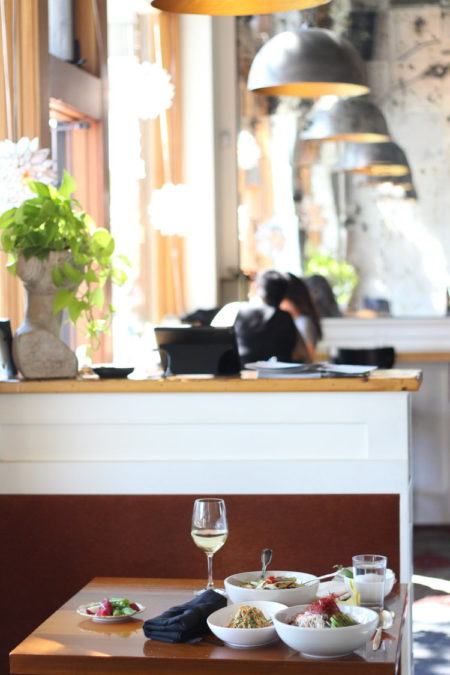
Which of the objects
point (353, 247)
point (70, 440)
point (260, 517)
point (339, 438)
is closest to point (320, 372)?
point (339, 438)

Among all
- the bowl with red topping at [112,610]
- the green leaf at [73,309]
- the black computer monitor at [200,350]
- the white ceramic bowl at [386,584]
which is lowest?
the bowl with red topping at [112,610]

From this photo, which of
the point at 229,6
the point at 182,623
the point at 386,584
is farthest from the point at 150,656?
the point at 229,6

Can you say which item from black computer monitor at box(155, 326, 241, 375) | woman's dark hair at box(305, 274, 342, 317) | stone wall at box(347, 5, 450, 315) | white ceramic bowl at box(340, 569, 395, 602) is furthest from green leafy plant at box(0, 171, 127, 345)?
stone wall at box(347, 5, 450, 315)

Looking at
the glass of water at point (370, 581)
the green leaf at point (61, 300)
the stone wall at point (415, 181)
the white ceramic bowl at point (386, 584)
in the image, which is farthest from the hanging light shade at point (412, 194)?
the glass of water at point (370, 581)

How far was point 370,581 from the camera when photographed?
8.05ft

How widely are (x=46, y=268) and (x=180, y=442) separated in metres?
0.66

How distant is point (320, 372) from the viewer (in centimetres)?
366

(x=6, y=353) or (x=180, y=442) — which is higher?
(x=6, y=353)

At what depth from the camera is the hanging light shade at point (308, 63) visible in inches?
207

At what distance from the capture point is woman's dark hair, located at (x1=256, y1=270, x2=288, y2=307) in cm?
611

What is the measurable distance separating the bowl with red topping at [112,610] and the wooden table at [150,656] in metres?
0.01

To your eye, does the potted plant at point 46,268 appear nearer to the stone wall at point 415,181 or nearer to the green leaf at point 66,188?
the green leaf at point 66,188

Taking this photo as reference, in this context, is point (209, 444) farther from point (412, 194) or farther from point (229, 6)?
point (412, 194)

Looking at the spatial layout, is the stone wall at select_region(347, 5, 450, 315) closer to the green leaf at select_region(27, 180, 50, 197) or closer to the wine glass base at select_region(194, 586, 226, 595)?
the green leaf at select_region(27, 180, 50, 197)
